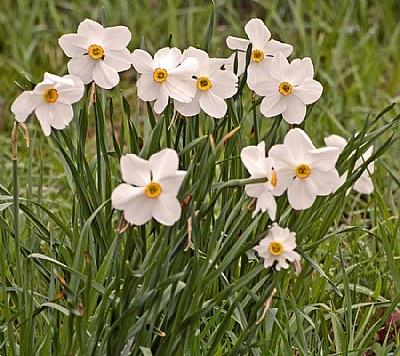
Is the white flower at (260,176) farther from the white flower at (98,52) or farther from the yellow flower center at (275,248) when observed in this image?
the white flower at (98,52)

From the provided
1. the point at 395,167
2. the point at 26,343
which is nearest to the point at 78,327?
the point at 26,343

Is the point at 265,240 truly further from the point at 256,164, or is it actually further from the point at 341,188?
the point at 341,188

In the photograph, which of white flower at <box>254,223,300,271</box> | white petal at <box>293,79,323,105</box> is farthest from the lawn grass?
white petal at <box>293,79,323,105</box>

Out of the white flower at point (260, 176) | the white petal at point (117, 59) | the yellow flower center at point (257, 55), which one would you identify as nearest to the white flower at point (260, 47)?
the yellow flower center at point (257, 55)

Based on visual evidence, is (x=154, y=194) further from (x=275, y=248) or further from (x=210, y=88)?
(x=210, y=88)

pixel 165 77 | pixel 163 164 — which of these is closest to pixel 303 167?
pixel 163 164

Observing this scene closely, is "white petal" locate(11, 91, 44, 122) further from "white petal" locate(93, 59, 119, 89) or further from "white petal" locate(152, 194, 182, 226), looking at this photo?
"white petal" locate(152, 194, 182, 226)
